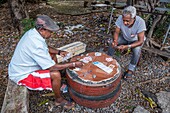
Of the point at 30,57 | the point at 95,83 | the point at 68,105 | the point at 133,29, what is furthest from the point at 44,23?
the point at 133,29

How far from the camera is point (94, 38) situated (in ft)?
18.0

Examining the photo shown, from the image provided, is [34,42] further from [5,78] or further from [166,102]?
[166,102]

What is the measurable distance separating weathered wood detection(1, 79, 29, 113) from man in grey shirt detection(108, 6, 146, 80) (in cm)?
213

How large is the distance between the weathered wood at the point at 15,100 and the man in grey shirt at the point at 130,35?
2134mm

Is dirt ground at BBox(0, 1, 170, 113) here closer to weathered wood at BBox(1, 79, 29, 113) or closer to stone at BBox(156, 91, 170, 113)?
stone at BBox(156, 91, 170, 113)

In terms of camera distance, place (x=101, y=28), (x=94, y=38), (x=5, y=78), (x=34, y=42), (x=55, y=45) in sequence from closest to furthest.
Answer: (x=34, y=42) < (x=5, y=78) < (x=55, y=45) < (x=94, y=38) < (x=101, y=28)

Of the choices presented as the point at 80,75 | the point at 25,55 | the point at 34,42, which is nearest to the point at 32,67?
the point at 25,55

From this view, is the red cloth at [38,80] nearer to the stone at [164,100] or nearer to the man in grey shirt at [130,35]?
the man in grey shirt at [130,35]

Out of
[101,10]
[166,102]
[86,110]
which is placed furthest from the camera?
[101,10]

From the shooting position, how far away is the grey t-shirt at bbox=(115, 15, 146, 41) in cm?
356

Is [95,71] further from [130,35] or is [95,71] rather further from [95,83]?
[130,35]

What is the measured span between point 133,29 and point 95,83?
1625mm

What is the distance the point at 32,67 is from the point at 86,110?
129 centimetres

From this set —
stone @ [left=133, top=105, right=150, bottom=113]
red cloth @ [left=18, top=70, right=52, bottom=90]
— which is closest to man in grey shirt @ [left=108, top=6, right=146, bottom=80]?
stone @ [left=133, top=105, right=150, bottom=113]
